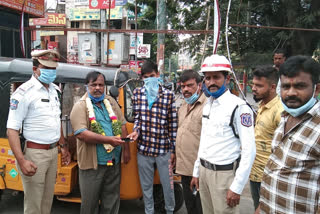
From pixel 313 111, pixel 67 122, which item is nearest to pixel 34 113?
pixel 67 122

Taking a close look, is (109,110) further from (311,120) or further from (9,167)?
(311,120)

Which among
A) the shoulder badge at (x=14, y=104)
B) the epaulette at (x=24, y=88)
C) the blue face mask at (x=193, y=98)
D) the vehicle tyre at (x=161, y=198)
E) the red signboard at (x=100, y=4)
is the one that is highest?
the red signboard at (x=100, y=4)

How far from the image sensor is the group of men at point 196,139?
150 cm

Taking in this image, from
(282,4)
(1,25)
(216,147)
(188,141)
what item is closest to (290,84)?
(216,147)

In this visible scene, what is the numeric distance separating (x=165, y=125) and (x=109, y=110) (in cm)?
67

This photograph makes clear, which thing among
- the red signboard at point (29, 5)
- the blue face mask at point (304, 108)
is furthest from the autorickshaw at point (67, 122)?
the red signboard at point (29, 5)

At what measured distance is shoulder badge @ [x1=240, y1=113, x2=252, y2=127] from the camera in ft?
6.59

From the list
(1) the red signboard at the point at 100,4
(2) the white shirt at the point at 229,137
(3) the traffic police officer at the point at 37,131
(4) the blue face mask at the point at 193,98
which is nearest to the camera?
(2) the white shirt at the point at 229,137

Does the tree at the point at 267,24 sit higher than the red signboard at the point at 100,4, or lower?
lower

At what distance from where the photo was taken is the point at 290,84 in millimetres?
1537

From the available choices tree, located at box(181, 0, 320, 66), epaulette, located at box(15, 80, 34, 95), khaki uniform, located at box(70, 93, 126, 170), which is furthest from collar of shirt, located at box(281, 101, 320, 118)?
tree, located at box(181, 0, 320, 66)

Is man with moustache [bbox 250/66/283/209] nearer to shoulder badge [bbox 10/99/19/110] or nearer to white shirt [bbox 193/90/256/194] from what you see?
white shirt [bbox 193/90/256/194]

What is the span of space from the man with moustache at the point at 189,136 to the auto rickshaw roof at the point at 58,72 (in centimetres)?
99

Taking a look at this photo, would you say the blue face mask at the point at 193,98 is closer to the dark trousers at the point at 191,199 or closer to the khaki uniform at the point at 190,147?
the khaki uniform at the point at 190,147
